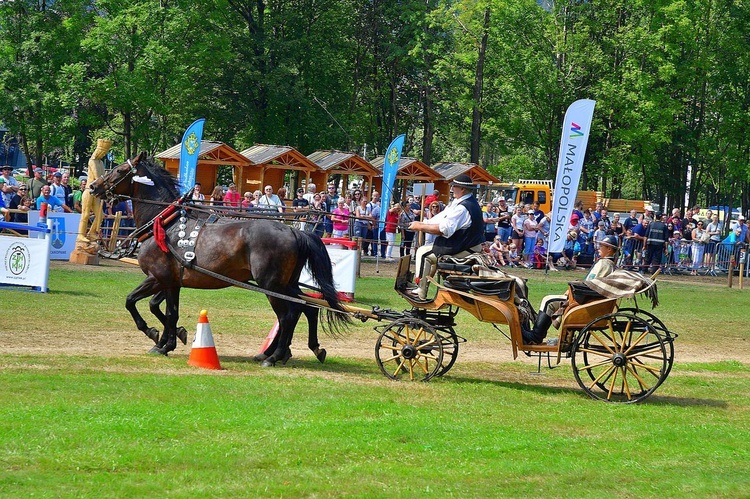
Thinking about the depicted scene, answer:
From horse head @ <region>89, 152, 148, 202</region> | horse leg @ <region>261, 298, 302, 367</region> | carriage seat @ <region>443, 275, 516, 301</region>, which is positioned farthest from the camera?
horse head @ <region>89, 152, 148, 202</region>

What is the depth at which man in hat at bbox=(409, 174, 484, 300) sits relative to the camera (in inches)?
465

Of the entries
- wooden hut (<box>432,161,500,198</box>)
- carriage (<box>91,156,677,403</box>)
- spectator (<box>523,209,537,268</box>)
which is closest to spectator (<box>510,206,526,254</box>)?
spectator (<box>523,209,537,268</box>)

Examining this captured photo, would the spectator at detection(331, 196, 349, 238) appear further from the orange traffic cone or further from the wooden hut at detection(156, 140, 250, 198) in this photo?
the orange traffic cone

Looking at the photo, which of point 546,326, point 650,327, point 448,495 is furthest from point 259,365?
point 448,495

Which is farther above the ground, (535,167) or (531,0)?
(531,0)

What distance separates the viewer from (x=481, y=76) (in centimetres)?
4872

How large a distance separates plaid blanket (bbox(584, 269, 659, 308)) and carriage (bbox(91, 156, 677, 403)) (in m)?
0.10

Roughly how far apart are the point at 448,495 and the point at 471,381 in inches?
198

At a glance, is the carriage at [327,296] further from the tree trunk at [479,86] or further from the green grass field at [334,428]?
the tree trunk at [479,86]

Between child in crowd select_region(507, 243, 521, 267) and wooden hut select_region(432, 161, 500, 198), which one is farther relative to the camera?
wooden hut select_region(432, 161, 500, 198)

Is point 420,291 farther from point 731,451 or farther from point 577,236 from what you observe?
point 577,236

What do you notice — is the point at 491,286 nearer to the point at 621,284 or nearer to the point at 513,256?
the point at 621,284

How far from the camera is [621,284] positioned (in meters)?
11.4

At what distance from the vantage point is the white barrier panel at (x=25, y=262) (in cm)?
1873
